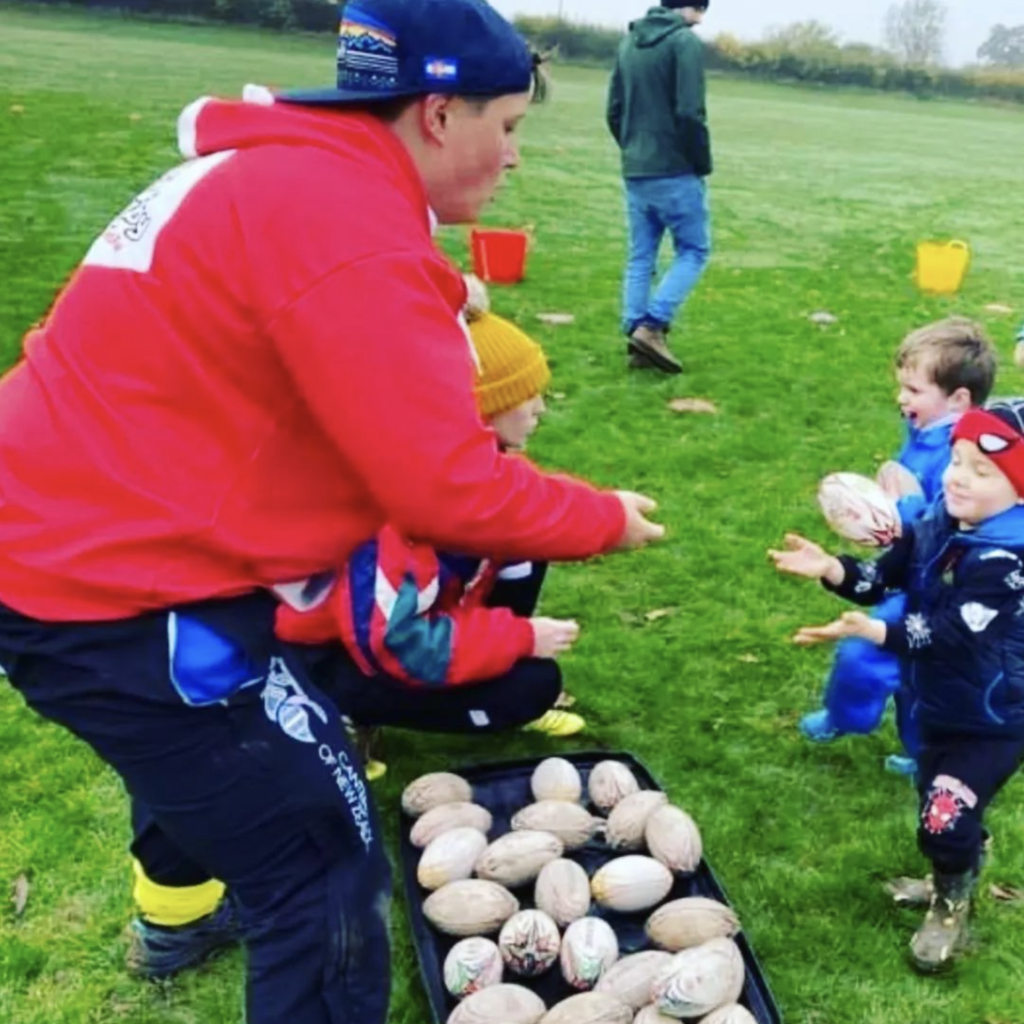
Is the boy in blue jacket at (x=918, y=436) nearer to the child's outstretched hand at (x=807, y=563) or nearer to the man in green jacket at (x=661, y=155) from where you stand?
the child's outstretched hand at (x=807, y=563)

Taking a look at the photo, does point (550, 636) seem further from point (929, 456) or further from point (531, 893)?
point (929, 456)

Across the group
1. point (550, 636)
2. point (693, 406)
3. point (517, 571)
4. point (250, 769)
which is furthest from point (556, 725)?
point (693, 406)

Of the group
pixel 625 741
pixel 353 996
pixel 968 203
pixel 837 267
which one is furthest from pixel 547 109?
pixel 353 996

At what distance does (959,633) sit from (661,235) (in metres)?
4.72

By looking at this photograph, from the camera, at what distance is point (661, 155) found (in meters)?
6.71

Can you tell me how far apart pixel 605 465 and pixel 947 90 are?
40058 millimetres

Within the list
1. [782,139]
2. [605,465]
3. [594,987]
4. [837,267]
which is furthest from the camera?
[782,139]

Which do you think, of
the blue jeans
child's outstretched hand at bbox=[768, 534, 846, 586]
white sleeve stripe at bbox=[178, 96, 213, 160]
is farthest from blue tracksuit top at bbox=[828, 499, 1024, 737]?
the blue jeans

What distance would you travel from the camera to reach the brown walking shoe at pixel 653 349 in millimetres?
7031

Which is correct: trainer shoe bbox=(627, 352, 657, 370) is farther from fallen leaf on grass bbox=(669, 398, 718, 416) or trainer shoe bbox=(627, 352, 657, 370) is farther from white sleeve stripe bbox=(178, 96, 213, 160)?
white sleeve stripe bbox=(178, 96, 213, 160)

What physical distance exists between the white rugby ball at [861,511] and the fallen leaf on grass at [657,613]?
4.37 ft

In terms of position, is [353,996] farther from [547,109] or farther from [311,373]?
[547,109]

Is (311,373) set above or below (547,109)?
above

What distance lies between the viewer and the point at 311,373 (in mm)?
1666
